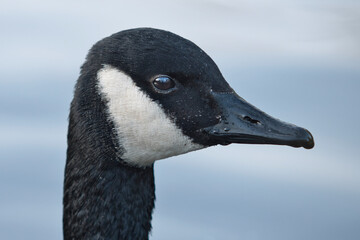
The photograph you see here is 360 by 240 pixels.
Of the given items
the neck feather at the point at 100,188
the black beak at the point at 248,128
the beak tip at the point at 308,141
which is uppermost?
the black beak at the point at 248,128

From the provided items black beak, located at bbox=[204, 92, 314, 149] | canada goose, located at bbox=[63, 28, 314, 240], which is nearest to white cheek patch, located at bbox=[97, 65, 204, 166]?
canada goose, located at bbox=[63, 28, 314, 240]

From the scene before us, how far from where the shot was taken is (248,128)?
2.74 m

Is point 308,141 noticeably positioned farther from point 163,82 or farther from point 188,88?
point 163,82

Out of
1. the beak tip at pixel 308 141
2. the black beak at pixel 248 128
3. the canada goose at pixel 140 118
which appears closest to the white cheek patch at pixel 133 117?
the canada goose at pixel 140 118

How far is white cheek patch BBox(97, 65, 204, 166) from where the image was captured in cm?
275

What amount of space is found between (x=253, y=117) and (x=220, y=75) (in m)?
0.27

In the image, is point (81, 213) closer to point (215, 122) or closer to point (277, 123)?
point (215, 122)

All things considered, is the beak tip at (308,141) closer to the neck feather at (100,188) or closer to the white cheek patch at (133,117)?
the white cheek patch at (133,117)

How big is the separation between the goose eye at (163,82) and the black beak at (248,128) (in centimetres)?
21

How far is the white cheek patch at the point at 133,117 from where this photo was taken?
2.75 m

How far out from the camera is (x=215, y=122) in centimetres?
283

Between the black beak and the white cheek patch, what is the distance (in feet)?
0.75

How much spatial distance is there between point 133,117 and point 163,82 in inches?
8.4

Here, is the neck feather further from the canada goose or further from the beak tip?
the beak tip
